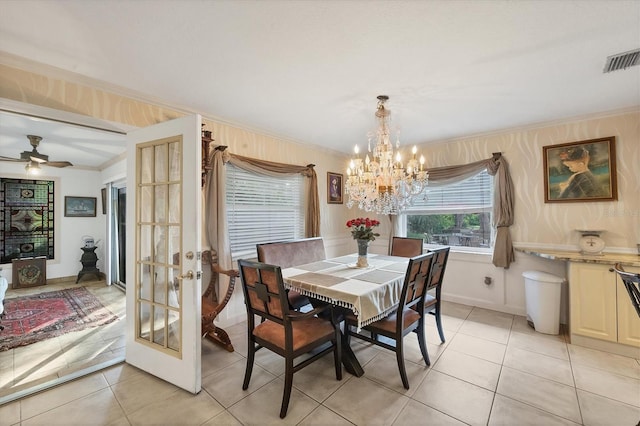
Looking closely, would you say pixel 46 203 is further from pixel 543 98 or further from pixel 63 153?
pixel 543 98

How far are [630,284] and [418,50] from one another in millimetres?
1945

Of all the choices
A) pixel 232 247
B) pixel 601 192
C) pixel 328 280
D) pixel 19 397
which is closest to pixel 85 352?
pixel 19 397

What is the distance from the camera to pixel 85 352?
260cm

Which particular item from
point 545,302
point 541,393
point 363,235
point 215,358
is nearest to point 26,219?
point 215,358

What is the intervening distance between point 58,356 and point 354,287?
286 cm

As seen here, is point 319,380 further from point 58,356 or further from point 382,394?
point 58,356

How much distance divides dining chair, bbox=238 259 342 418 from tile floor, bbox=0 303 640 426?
0.21 meters

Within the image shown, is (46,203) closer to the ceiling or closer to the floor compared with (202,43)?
closer to the floor

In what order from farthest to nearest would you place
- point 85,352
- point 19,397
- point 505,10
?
point 85,352 < point 19,397 < point 505,10

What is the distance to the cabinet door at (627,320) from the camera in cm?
246

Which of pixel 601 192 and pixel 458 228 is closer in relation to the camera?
pixel 601 192

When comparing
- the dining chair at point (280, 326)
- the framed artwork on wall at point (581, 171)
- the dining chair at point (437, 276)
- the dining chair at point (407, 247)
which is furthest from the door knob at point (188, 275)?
the framed artwork on wall at point (581, 171)

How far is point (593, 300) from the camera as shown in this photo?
8.69ft

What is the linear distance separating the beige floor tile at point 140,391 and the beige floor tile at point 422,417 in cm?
165
